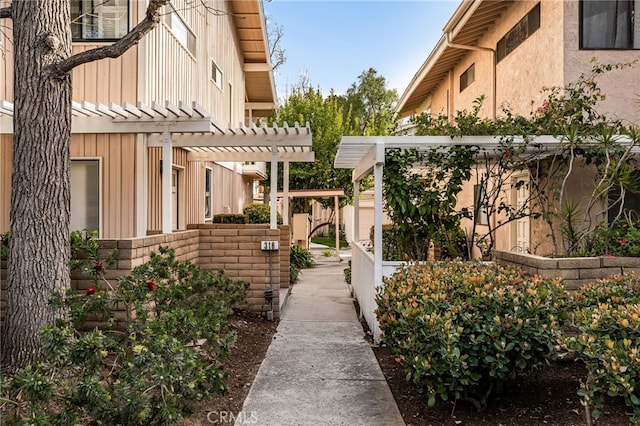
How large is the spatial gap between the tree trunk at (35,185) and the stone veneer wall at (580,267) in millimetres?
4945

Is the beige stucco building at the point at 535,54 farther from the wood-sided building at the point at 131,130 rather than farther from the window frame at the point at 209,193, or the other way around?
the window frame at the point at 209,193

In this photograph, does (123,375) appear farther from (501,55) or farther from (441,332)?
(501,55)

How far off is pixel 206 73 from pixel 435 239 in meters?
7.33

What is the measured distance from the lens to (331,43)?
→ 32.9 meters

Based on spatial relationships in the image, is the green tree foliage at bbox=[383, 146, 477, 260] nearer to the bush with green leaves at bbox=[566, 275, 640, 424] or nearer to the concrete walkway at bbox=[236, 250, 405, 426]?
the concrete walkway at bbox=[236, 250, 405, 426]

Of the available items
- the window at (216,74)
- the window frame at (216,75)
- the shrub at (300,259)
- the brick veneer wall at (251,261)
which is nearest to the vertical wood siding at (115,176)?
the brick veneer wall at (251,261)

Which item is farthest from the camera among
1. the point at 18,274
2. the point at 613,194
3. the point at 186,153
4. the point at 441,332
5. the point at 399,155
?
the point at 186,153

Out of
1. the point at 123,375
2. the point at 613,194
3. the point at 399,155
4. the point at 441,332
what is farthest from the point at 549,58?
the point at 123,375

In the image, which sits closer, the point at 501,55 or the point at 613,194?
the point at 613,194

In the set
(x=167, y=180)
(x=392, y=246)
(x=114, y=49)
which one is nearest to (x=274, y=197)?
(x=167, y=180)

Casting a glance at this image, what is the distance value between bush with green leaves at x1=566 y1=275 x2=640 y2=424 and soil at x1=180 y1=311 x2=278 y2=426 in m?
2.73

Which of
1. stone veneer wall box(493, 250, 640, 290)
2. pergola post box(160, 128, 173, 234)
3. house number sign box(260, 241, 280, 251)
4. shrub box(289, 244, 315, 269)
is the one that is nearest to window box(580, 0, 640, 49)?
stone veneer wall box(493, 250, 640, 290)

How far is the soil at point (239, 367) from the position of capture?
14.5 ft

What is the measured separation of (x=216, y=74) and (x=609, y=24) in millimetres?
8987
